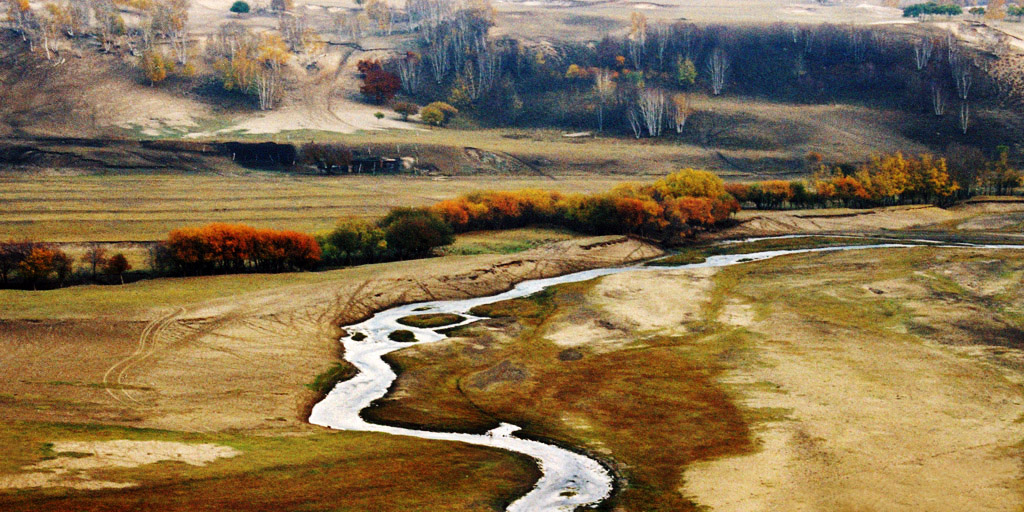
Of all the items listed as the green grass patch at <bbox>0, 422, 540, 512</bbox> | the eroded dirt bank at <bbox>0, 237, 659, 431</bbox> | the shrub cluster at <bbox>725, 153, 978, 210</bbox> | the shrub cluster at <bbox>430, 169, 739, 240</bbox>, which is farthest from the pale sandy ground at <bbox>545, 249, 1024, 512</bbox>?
the shrub cluster at <bbox>725, 153, 978, 210</bbox>

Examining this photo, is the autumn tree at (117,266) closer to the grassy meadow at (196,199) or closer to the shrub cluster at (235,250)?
the shrub cluster at (235,250)

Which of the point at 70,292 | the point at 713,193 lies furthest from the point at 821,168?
the point at 70,292

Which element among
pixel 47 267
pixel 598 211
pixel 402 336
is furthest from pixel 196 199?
pixel 402 336

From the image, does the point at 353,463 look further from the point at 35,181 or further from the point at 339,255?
the point at 35,181

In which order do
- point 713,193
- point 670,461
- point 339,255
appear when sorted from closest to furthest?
point 670,461
point 339,255
point 713,193

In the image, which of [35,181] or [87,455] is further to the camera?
[35,181]

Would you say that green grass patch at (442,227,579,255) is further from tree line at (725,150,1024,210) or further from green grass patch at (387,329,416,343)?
tree line at (725,150,1024,210)

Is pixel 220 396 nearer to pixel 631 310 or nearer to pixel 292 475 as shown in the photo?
pixel 292 475

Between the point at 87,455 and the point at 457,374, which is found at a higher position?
the point at 87,455
